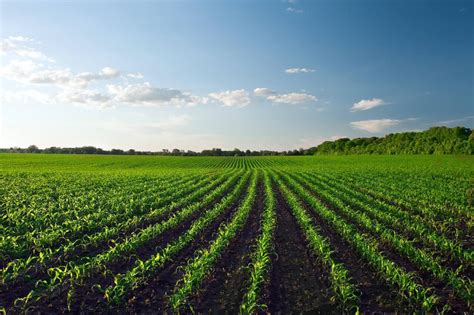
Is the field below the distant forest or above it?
below

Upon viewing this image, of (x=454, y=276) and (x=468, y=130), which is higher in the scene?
(x=468, y=130)

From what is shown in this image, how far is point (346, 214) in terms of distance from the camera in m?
14.3

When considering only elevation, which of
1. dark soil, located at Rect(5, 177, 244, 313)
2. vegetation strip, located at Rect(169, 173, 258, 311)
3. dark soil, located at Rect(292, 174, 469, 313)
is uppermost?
vegetation strip, located at Rect(169, 173, 258, 311)

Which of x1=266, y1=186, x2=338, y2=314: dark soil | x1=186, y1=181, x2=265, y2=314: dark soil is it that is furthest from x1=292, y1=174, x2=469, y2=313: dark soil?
x1=186, y1=181, x2=265, y2=314: dark soil

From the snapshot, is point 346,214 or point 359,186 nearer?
point 346,214

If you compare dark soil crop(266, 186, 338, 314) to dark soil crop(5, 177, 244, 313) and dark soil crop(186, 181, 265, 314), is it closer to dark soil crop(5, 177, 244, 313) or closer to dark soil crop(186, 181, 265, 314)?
dark soil crop(186, 181, 265, 314)

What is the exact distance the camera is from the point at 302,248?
978 centimetres

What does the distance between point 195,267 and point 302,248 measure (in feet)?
12.9

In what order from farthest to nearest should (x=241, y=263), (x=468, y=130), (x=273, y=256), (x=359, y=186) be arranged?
(x=468, y=130)
(x=359, y=186)
(x=273, y=256)
(x=241, y=263)

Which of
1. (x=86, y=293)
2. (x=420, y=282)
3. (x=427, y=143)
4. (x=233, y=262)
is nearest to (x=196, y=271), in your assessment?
(x=233, y=262)

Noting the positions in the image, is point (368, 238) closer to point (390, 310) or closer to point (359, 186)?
point (390, 310)

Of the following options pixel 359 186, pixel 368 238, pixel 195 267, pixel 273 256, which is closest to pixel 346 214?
pixel 368 238

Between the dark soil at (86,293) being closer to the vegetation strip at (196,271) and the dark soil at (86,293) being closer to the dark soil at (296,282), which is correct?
the vegetation strip at (196,271)

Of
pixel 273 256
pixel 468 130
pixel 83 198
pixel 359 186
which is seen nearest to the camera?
pixel 273 256
